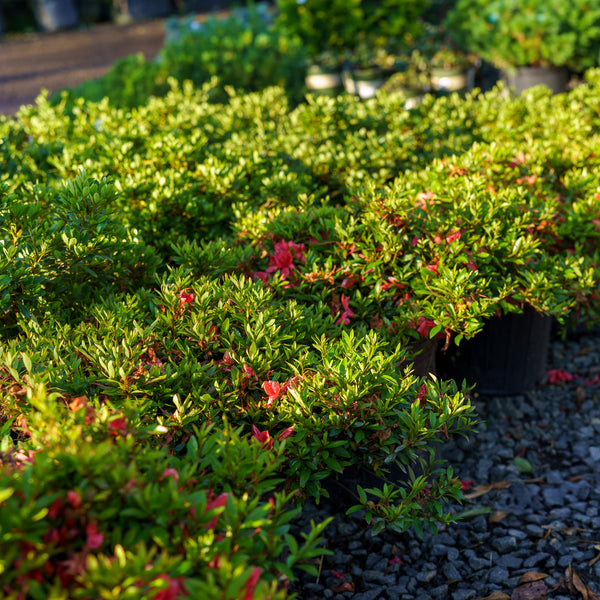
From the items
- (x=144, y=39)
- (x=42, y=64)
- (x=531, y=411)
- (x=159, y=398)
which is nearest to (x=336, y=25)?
(x=531, y=411)

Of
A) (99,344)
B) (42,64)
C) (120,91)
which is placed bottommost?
(99,344)

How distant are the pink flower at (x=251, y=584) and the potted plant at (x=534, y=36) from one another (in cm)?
951

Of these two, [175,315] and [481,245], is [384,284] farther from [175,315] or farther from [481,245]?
[175,315]

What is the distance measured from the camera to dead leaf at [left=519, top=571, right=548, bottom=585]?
8.61ft

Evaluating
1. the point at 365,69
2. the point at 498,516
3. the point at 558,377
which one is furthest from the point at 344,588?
the point at 365,69

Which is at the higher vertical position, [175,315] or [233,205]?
[233,205]

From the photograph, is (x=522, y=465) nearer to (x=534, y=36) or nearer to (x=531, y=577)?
(x=531, y=577)

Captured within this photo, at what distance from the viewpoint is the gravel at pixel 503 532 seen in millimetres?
2615

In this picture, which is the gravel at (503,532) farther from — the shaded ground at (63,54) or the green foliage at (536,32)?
the shaded ground at (63,54)

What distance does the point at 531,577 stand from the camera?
2.64m

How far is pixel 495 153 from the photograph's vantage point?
3566 millimetres

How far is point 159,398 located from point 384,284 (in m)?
1.16

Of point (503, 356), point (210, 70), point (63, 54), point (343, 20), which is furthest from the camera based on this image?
point (63, 54)

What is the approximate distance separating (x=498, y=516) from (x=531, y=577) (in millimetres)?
409
